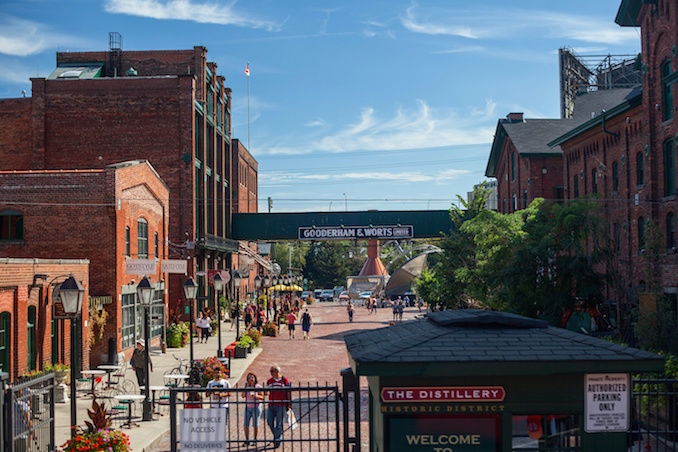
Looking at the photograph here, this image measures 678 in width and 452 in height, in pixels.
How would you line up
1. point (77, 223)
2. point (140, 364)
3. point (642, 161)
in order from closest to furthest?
1. point (140, 364)
2. point (77, 223)
3. point (642, 161)

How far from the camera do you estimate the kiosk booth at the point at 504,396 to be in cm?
791

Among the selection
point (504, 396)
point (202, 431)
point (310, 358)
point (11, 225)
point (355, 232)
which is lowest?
point (310, 358)

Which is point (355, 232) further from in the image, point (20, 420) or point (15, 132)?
point (20, 420)

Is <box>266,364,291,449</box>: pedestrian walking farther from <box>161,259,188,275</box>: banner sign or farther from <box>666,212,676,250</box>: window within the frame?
<box>666,212,676,250</box>: window

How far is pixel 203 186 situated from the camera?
4866 cm

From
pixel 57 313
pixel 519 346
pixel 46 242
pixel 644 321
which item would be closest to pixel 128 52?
pixel 46 242

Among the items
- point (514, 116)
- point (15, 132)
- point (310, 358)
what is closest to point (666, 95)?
point (310, 358)

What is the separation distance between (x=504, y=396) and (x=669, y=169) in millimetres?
23414

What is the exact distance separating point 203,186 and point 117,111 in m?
7.43

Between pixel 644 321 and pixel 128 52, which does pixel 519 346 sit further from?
pixel 128 52

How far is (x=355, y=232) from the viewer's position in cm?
5425

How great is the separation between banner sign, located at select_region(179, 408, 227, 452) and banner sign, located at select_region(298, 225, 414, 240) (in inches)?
1736

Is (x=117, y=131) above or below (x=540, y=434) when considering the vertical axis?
above

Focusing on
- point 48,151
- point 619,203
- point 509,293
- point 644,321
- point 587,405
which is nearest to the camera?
point 587,405
